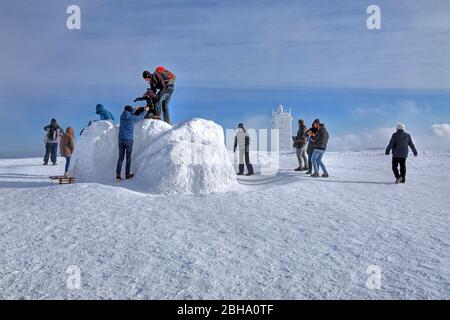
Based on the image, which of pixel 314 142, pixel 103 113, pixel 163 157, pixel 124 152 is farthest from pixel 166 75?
pixel 314 142

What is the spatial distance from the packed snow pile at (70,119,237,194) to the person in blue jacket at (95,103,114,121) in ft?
4.10

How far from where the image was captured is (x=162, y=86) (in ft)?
38.2

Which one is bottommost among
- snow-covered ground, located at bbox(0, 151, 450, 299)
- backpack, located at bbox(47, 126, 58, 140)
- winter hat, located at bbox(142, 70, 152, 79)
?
snow-covered ground, located at bbox(0, 151, 450, 299)

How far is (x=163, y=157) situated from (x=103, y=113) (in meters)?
4.06

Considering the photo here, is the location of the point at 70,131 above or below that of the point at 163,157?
above

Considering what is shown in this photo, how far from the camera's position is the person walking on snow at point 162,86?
11.5m

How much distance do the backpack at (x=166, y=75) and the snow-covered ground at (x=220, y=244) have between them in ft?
15.6

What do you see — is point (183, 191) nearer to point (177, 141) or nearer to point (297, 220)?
point (177, 141)

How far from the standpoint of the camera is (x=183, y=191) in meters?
8.96

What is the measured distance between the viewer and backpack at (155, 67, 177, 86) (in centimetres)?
1176

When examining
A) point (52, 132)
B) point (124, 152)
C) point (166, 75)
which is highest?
point (166, 75)

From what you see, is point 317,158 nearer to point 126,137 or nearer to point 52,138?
point 126,137

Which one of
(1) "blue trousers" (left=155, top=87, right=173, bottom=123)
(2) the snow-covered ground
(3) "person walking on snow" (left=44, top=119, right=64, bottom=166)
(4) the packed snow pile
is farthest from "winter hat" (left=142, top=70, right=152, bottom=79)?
(3) "person walking on snow" (left=44, top=119, right=64, bottom=166)

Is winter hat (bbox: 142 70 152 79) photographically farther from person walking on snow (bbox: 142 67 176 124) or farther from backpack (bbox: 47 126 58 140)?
backpack (bbox: 47 126 58 140)
